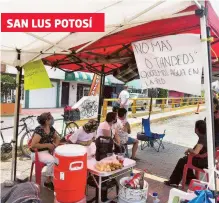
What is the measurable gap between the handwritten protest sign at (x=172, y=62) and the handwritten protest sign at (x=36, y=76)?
1.68 m

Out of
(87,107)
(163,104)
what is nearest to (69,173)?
(87,107)

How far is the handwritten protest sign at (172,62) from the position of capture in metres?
2.35

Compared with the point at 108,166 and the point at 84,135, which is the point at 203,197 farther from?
the point at 84,135

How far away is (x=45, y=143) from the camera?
432 cm

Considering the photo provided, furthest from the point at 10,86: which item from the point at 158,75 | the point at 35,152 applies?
the point at 158,75

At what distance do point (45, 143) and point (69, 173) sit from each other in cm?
148

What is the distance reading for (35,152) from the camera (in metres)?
4.15

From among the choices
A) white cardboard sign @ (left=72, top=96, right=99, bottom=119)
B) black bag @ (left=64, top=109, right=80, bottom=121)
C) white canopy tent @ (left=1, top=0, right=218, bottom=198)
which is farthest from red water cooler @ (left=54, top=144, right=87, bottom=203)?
white cardboard sign @ (left=72, top=96, right=99, bottom=119)

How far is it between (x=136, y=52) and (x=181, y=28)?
586 millimetres

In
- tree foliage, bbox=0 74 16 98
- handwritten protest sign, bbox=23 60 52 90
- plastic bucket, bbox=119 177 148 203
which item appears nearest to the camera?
plastic bucket, bbox=119 177 148 203

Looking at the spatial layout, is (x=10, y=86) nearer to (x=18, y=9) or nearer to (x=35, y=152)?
(x=35, y=152)

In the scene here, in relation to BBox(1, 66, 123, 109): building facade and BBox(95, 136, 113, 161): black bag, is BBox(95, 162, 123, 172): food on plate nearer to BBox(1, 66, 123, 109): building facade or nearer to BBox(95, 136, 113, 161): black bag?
BBox(95, 136, 113, 161): black bag

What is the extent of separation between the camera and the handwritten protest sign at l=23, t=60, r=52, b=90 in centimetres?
385

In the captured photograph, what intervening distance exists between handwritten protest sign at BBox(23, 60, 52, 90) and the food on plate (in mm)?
1478
